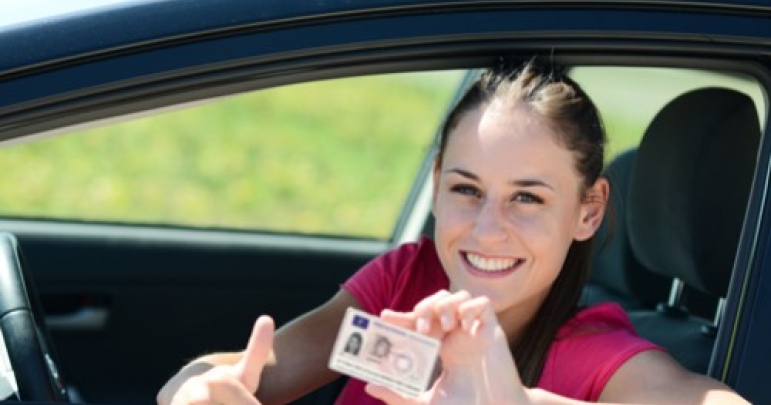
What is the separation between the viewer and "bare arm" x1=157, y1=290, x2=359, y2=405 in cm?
214

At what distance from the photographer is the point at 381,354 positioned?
1.60 meters

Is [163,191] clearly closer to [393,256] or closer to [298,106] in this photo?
[298,106]

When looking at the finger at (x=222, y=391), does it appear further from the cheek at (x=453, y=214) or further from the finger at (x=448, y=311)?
the cheek at (x=453, y=214)

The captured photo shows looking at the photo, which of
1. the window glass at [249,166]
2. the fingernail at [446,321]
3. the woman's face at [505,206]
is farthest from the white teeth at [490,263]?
the window glass at [249,166]

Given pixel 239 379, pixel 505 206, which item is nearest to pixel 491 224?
pixel 505 206

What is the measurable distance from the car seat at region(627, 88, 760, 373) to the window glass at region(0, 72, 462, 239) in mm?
4609

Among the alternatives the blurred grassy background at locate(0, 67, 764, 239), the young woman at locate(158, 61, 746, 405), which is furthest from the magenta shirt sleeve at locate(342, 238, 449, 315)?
the blurred grassy background at locate(0, 67, 764, 239)

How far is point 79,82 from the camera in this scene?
166 centimetres

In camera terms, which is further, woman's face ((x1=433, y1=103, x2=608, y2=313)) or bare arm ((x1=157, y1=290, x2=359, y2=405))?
bare arm ((x1=157, y1=290, x2=359, y2=405))

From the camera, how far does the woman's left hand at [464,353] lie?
5.40ft

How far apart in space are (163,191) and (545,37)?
6.38 m

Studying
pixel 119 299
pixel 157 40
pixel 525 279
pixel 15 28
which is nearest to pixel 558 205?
pixel 525 279

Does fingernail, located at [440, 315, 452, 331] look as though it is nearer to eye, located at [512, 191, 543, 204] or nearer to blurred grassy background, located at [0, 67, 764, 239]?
eye, located at [512, 191, 543, 204]

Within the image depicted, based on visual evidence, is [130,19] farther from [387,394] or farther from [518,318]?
[518,318]
